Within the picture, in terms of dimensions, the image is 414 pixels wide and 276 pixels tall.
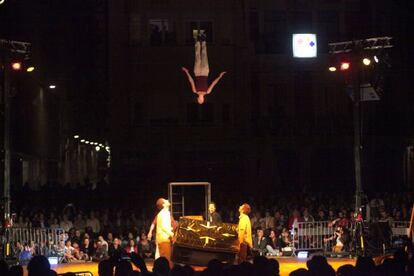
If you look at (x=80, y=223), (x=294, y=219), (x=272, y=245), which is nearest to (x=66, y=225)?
(x=80, y=223)

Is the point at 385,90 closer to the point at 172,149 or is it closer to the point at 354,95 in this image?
the point at 172,149

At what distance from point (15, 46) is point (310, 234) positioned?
9708mm

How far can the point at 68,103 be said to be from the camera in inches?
1628

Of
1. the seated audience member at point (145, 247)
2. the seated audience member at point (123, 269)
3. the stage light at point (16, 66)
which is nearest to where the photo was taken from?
the seated audience member at point (123, 269)

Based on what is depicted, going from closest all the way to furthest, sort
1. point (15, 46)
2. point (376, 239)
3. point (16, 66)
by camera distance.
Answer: point (16, 66), point (376, 239), point (15, 46)

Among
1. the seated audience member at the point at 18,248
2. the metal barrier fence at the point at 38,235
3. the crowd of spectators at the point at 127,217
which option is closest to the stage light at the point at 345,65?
the crowd of spectators at the point at 127,217

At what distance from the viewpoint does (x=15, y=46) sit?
19344 mm

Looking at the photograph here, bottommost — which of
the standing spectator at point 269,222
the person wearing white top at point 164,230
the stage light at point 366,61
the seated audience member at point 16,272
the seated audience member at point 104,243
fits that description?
the seated audience member at point 104,243

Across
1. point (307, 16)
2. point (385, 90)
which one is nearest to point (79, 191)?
point (307, 16)

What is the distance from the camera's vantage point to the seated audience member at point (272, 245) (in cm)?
2081

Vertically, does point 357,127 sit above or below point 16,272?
above

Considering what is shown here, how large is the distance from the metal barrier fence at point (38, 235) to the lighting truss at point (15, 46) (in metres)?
4.68

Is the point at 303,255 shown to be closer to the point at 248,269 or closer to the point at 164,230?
the point at 164,230

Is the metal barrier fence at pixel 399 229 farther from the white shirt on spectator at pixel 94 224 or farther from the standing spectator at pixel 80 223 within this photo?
Result: the standing spectator at pixel 80 223
